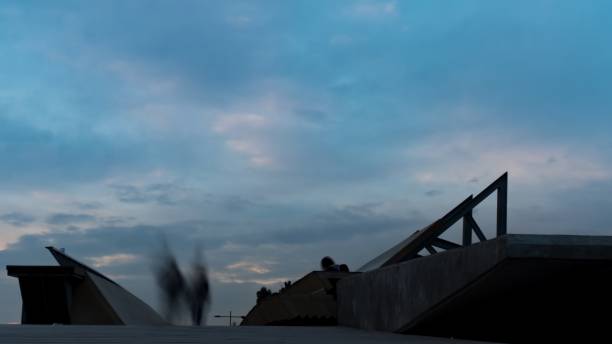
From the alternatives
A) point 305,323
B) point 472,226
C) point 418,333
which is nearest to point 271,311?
point 305,323

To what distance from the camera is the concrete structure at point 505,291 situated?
7.48m

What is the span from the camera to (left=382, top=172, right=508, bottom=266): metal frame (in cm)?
2506

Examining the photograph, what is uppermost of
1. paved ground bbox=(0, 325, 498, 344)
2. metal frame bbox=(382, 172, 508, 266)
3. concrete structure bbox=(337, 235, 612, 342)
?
metal frame bbox=(382, 172, 508, 266)

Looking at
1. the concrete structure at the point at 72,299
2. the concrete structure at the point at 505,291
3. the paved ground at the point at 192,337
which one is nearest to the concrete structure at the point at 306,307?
the concrete structure at the point at 72,299

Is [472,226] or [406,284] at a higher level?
[472,226]

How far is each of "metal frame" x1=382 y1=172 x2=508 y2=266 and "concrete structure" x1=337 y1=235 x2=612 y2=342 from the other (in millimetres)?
14100

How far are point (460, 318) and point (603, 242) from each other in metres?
2.69

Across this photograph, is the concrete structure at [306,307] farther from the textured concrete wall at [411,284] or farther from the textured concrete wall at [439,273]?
the textured concrete wall at [439,273]

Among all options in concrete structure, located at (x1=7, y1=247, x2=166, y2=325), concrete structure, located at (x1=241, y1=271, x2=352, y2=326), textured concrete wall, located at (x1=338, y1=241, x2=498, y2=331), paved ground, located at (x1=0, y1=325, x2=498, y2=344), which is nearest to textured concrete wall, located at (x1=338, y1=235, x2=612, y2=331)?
textured concrete wall, located at (x1=338, y1=241, x2=498, y2=331)

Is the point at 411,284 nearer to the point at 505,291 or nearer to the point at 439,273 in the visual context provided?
the point at 439,273

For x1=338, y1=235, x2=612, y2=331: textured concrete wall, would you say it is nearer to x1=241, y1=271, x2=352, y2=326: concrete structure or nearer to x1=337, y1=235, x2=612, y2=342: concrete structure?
x1=337, y1=235, x2=612, y2=342: concrete structure

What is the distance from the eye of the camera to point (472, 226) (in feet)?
85.5

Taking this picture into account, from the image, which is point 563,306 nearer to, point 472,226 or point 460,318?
point 460,318

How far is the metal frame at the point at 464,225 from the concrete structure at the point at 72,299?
12.9 metres
